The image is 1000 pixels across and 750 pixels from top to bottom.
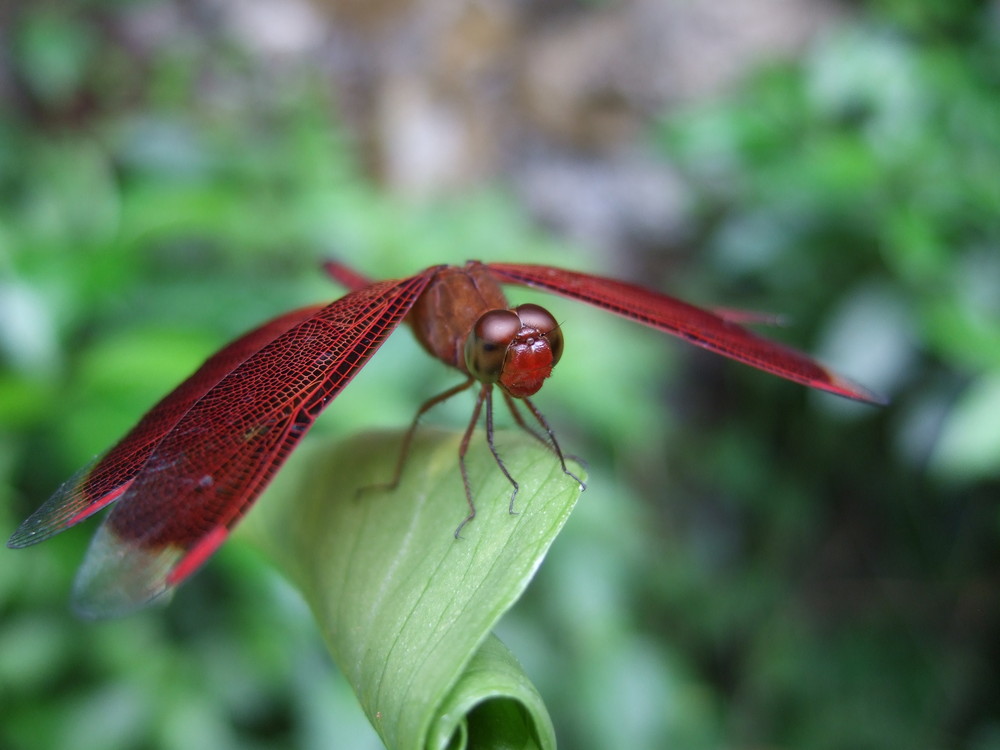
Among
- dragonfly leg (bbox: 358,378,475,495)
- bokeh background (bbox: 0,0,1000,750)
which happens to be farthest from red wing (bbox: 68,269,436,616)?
bokeh background (bbox: 0,0,1000,750)

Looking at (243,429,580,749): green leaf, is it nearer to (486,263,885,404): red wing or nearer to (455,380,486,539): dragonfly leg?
(455,380,486,539): dragonfly leg

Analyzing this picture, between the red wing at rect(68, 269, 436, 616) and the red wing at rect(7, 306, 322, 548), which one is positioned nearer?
the red wing at rect(68, 269, 436, 616)

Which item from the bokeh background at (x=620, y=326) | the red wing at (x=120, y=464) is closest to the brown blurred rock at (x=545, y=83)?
the bokeh background at (x=620, y=326)

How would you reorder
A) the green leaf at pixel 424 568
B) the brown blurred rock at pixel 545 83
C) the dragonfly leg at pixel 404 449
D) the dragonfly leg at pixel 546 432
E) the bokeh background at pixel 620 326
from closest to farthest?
1. the green leaf at pixel 424 568
2. the dragonfly leg at pixel 546 432
3. the dragonfly leg at pixel 404 449
4. the bokeh background at pixel 620 326
5. the brown blurred rock at pixel 545 83

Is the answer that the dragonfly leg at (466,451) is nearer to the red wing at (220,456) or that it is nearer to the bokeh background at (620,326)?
the red wing at (220,456)

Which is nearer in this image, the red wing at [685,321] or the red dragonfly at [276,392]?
the red dragonfly at [276,392]

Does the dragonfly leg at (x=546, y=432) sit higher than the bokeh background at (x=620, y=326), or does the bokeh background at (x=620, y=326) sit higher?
the dragonfly leg at (x=546, y=432)

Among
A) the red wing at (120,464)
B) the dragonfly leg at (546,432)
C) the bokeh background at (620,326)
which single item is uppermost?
the red wing at (120,464)

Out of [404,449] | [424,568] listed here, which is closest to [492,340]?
[404,449]
